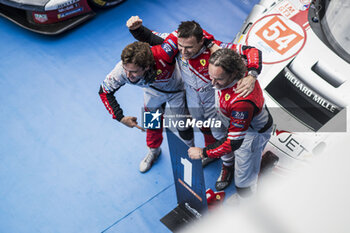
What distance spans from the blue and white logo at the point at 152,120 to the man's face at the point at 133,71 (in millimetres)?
633

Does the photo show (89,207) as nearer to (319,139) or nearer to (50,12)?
(319,139)

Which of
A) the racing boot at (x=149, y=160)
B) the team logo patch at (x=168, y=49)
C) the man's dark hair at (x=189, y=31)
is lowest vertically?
the racing boot at (x=149, y=160)

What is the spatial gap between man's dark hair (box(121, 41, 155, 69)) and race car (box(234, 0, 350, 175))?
1207 millimetres

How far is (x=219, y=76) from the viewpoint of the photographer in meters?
2.14

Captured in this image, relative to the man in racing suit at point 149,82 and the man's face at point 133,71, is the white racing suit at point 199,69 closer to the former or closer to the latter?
the man in racing suit at point 149,82

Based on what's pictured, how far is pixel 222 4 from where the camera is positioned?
5125 mm

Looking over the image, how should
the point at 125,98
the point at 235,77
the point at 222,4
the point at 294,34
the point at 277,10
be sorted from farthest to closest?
the point at 222,4, the point at 125,98, the point at 277,10, the point at 294,34, the point at 235,77

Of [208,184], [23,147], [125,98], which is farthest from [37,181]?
[208,184]

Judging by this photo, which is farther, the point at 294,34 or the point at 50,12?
the point at 50,12

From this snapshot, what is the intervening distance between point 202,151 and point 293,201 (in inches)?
60.4

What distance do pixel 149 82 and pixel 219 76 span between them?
2.26ft

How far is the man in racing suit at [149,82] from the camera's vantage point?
2346 mm

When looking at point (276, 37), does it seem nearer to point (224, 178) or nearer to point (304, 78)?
point (304, 78)

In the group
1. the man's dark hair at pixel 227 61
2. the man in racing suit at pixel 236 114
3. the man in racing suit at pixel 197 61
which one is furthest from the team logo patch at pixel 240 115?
the man's dark hair at pixel 227 61
